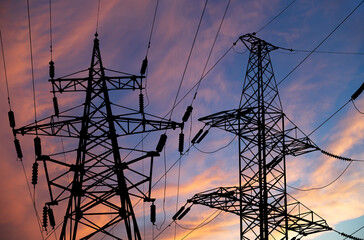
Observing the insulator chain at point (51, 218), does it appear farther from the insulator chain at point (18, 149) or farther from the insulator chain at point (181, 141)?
the insulator chain at point (181, 141)

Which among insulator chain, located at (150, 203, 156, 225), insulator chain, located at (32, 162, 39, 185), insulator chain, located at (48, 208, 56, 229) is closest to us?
insulator chain, located at (32, 162, 39, 185)

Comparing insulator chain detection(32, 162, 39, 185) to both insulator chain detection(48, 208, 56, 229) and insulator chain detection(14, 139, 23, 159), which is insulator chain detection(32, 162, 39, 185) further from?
insulator chain detection(48, 208, 56, 229)

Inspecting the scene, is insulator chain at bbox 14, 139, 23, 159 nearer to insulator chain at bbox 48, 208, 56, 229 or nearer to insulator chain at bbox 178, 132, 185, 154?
insulator chain at bbox 48, 208, 56, 229

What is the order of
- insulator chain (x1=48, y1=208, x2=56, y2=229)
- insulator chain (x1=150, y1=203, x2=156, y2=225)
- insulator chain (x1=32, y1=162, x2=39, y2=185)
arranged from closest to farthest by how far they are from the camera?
insulator chain (x1=32, y1=162, x2=39, y2=185)
insulator chain (x1=48, y1=208, x2=56, y2=229)
insulator chain (x1=150, y1=203, x2=156, y2=225)

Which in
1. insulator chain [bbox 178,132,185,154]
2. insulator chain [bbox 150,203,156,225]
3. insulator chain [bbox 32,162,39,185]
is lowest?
insulator chain [bbox 150,203,156,225]

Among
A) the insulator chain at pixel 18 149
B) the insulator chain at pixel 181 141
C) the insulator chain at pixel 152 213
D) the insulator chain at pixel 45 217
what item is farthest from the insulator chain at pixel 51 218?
the insulator chain at pixel 181 141

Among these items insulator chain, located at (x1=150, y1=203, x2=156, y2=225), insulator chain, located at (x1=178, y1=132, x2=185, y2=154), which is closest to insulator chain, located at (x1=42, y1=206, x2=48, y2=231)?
insulator chain, located at (x1=150, y1=203, x2=156, y2=225)

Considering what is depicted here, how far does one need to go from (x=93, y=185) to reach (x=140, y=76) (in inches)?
189

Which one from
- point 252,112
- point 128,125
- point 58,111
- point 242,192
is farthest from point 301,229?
point 58,111

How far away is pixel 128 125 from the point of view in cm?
1728

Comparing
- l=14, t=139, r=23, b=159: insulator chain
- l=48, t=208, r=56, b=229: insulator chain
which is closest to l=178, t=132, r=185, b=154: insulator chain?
l=48, t=208, r=56, b=229: insulator chain

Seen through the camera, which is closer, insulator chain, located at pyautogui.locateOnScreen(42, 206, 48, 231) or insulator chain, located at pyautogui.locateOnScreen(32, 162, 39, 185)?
insulator chain, located at pyautogui.locateOnScreen(32, 162, 39, 185)

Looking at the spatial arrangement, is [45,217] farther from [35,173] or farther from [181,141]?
[181,141]

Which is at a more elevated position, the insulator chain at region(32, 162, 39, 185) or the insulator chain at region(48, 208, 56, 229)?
the insulator chain at region(32, 162, 39, 185)
